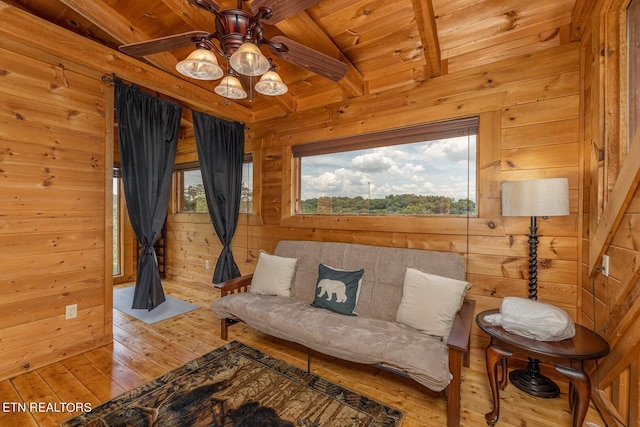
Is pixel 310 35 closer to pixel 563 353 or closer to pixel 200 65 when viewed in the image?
pixel 200 65

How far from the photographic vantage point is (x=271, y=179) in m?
3.59

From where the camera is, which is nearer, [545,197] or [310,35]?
[545,197]

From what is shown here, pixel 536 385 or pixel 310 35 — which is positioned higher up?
pixel 310 35

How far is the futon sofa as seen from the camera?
1.62 metres

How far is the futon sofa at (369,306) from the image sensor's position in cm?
162

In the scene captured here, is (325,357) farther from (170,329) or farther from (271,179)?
(271,179)

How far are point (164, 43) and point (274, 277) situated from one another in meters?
2.01

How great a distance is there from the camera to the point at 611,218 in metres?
1.57

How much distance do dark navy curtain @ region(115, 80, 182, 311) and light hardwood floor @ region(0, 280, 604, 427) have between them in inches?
22.7

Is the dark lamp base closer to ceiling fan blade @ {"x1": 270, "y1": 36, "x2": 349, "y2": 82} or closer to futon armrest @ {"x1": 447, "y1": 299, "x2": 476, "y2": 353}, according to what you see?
futon armrest @ {"x1": 447, "y1": 299, "x2": 476, "y2": 353}

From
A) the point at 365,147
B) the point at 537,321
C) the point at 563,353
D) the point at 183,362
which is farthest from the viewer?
the point at 365,147

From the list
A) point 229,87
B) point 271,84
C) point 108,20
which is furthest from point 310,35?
point 108,20

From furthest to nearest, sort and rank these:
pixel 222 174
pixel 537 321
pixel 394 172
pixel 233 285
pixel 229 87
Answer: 1. pixel 222 174
2. pixel 394 172
3. pixel 233 285
4. pixel 229 87
5. pixel 537 321

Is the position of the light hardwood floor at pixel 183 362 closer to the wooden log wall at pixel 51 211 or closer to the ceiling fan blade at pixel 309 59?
the wooden log wall at pixel 51 211
